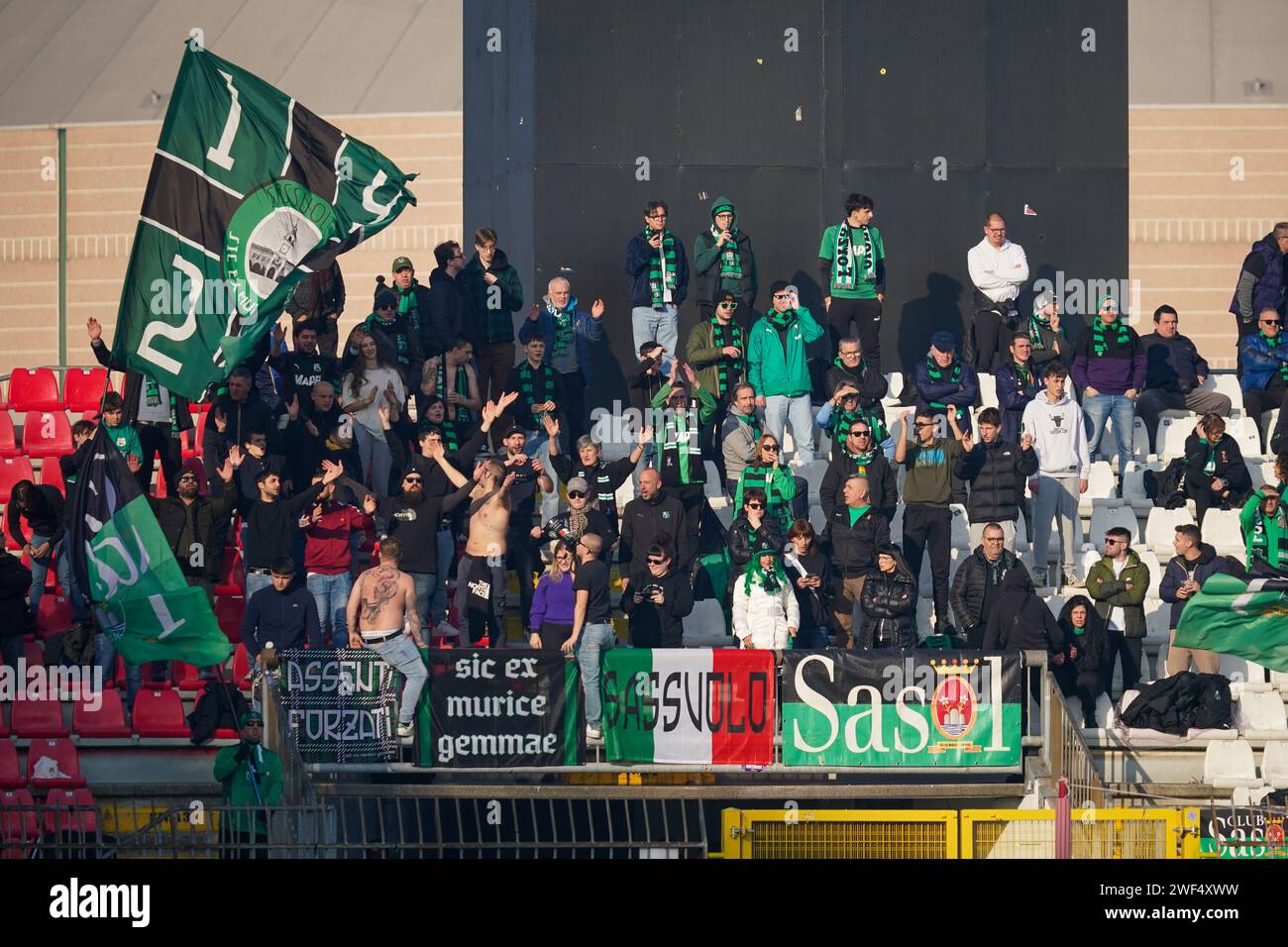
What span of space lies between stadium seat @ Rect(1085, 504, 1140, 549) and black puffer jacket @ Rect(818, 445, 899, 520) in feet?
8.16

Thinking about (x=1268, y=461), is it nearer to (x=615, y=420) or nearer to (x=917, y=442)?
(x=917, y=442)

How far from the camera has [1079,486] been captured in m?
22.4

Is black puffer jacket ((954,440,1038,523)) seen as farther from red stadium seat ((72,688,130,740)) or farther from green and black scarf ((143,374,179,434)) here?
red stadium seat ((72,688,130,740))

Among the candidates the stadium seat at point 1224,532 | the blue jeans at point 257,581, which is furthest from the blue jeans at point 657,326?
the stadium seat at point 1224,532

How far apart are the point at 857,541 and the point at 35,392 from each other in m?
9.97

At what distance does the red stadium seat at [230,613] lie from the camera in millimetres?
21656

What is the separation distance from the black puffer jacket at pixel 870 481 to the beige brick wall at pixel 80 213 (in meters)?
14.3

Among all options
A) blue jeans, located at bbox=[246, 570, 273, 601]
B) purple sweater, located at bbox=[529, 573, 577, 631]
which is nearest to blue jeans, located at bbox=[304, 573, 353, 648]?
blue jeans, located at bbox=[246, 570, 273, 601]

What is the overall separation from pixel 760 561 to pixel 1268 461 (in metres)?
6.22

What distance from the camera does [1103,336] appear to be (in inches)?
893

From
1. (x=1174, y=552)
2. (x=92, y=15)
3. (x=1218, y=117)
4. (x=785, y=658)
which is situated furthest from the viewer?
(x=92, y=15)

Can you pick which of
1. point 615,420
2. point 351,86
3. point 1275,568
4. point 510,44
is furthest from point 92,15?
point 1275,568

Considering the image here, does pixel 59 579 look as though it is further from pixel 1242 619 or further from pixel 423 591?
pixel 1242 619

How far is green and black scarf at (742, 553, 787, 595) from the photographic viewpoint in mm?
19641
